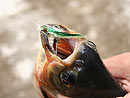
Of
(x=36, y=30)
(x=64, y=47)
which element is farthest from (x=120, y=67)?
(x=36, y=30)

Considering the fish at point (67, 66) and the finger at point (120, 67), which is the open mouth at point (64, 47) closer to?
the fish at point (67, 66)

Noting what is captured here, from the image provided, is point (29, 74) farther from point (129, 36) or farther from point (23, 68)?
point (129, 36)

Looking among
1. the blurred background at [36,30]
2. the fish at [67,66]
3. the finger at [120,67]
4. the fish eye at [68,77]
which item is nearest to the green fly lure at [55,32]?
the fish at [67,66]

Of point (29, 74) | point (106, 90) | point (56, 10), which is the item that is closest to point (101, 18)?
point (56, 10)

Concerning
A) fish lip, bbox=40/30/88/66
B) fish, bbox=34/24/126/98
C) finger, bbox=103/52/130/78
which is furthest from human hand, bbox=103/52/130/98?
fish lip, bbox=40/30/88/66

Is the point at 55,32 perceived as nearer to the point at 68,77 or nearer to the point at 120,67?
the point at 68,77

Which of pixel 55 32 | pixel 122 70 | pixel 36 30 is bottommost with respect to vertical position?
pixel 122 70

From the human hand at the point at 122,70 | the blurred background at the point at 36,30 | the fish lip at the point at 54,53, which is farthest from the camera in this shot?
the blurred background at the point at 36,30
